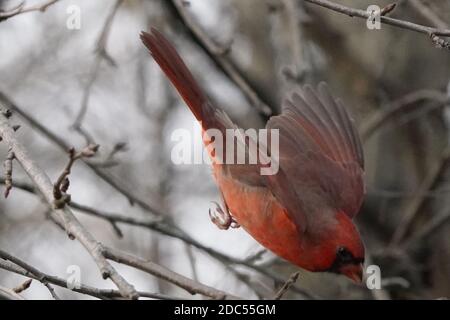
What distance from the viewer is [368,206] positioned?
17.1 feet

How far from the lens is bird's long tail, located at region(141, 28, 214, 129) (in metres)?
2.02

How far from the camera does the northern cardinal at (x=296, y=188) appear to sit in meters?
2.06

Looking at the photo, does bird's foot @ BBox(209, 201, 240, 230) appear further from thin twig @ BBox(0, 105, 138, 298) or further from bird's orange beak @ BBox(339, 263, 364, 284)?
thin twig @ BBox(0, 105, 138, 298)

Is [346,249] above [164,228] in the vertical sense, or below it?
below

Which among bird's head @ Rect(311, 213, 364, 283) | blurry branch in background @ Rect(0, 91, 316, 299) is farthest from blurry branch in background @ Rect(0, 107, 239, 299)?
blurry branch in background @ Rect(0, 91, 316, 299)

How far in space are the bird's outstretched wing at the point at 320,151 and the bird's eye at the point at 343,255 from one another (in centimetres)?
13

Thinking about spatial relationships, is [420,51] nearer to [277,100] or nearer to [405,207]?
[405,207]

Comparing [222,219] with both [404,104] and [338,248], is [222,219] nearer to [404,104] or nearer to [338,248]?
[338,248]

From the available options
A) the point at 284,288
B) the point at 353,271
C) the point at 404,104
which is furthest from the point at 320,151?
the point at 404,104

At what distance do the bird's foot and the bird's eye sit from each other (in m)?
0.27

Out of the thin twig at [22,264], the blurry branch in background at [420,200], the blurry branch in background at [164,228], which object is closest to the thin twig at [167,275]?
the thin twig at [22,264]

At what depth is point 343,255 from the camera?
7.41 ft

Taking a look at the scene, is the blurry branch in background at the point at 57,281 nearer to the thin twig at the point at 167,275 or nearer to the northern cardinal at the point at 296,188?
the thin twig at the point at 167,275

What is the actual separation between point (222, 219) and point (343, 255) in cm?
32
